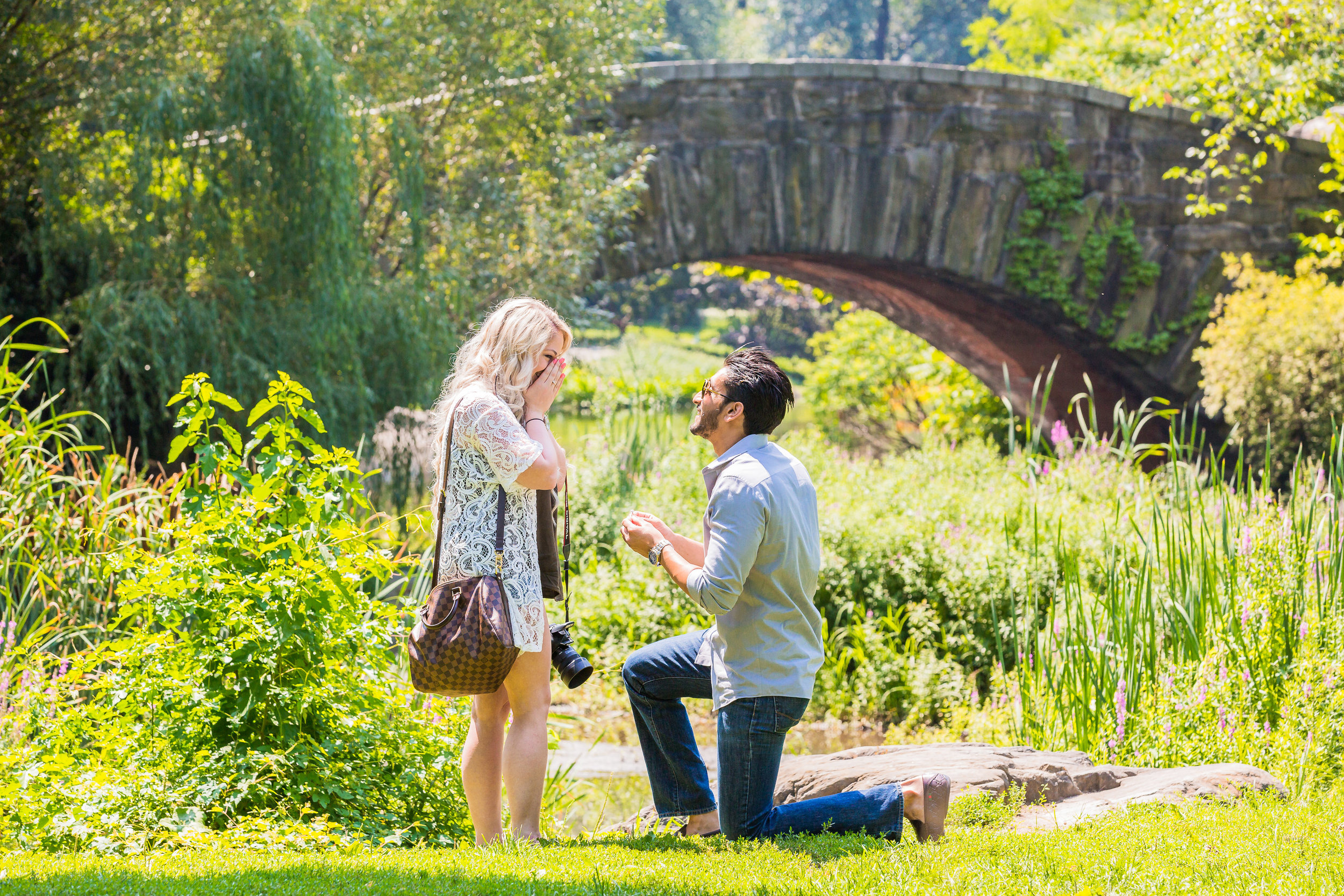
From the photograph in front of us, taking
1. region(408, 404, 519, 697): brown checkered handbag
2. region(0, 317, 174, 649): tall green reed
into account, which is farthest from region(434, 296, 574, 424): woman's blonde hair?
region(0, 317, 174, 649): tall green reed

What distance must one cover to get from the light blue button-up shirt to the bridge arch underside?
319 inches

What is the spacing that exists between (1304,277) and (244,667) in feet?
32.1

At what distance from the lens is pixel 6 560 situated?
4.16 m

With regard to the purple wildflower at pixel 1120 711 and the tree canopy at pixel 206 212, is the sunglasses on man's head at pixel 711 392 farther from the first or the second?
the tree canopy at pixel 206 212

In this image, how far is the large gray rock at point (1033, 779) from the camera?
3.32m

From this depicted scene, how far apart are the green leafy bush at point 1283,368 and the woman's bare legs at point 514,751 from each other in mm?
6877

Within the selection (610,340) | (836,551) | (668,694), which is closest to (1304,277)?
(836,551)

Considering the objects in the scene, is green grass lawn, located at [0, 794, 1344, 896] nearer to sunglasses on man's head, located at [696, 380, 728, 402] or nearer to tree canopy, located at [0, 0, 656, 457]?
sunglasses on man's head, located at [696, 380, 728, 402]

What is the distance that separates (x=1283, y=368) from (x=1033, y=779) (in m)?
6.59

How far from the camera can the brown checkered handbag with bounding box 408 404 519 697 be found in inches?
114

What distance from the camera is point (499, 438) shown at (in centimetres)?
293

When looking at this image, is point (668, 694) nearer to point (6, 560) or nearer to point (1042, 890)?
point (1042, 890)

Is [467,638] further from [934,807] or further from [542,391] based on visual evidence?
[934,807]

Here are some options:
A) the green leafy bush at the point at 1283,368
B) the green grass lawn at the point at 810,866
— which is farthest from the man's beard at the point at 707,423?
the green leafy bush at the point at 1283,368
